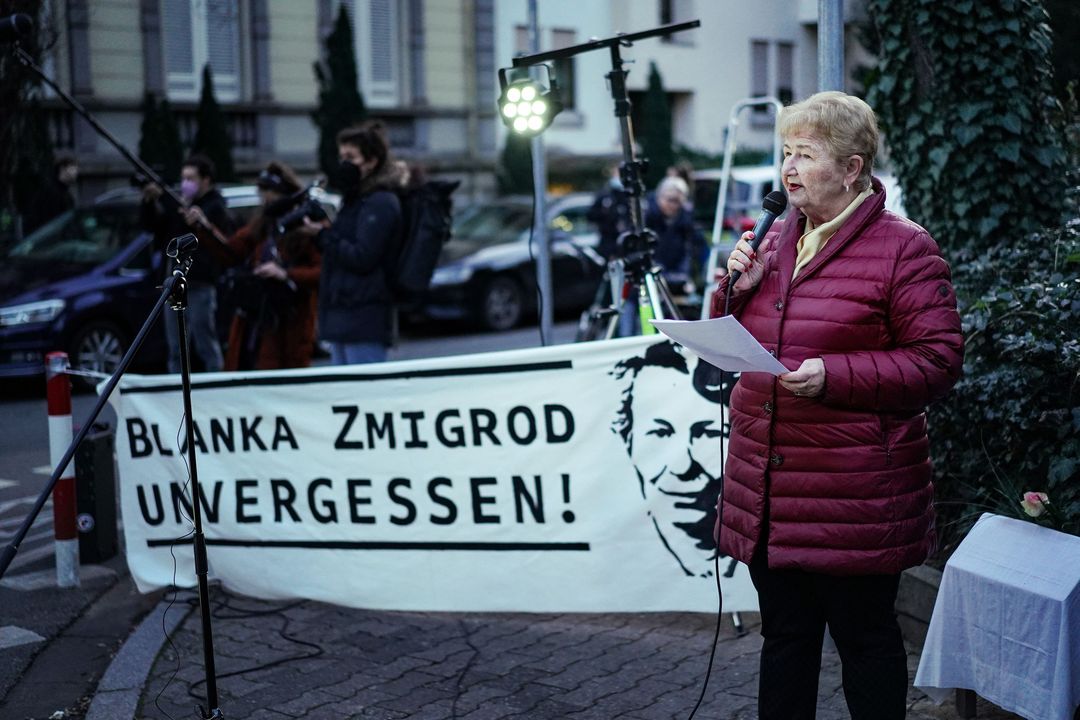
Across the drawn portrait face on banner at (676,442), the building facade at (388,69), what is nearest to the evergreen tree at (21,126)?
the building facade at (388,69)

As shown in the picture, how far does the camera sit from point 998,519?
4.27 meters

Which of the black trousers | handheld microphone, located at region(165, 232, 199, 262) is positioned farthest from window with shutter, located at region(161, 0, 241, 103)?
the black trousers

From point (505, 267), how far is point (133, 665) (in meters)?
11.9

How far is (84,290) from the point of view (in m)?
12.0

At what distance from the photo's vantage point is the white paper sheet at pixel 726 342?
10.5 ft

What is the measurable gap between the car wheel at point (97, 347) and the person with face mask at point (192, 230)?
1.36m

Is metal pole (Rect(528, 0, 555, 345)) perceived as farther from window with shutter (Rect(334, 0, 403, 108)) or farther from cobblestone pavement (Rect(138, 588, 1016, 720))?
window with shutter (Rect(334, 0, 403, 108))

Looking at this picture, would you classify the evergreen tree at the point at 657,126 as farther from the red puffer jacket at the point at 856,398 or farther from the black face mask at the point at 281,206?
the red puffer jacket at the point at 856,398

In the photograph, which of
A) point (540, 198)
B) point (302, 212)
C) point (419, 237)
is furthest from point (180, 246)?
point (540, 198)

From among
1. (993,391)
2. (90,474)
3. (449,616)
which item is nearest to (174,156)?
(90,474)

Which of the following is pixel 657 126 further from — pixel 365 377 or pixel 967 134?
pixel 365 377

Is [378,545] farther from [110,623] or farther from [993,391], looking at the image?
[993,391]

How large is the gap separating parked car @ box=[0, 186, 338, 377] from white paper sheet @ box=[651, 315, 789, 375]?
823cm

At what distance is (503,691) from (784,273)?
206 centimetres
